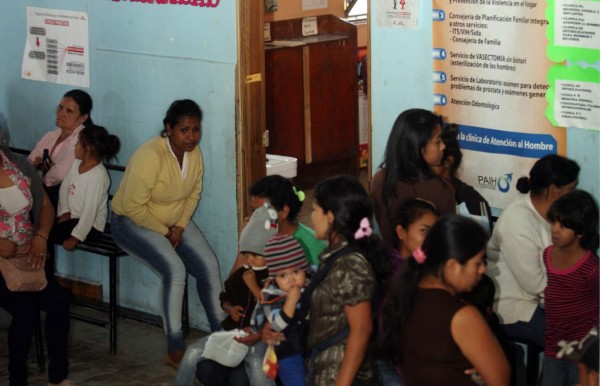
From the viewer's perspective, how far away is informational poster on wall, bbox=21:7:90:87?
726cm

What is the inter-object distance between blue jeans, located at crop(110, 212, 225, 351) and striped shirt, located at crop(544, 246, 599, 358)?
235 centimetres

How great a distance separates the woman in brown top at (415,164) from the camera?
4.99 metres

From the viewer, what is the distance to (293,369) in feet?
15.5

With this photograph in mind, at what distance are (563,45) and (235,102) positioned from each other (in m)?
2.10

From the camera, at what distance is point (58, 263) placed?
25.7 ft

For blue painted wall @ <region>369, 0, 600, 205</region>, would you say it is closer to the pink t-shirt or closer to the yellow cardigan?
the yellow cardigan

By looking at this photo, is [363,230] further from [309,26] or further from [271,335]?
[309,26]

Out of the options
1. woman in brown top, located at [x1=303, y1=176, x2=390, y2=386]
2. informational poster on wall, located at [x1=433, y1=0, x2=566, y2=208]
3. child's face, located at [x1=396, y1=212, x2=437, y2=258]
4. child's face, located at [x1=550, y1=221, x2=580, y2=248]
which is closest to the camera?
woman in brown top, located at [x1=303, y1=176, x2=390, y2=386]

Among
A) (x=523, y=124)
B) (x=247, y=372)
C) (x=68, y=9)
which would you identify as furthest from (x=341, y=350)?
(x=68, y=9)

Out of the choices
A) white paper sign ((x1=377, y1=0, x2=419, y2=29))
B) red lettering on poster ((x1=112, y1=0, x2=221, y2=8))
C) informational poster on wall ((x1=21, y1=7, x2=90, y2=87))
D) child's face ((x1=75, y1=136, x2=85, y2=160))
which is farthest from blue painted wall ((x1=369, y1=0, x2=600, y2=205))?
informational poster on wall ((x1=21, y1=7, x2=90, y2=87))

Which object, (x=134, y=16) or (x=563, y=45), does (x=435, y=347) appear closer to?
(x=563, y=45)

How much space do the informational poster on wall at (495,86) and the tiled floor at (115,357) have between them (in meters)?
2.22

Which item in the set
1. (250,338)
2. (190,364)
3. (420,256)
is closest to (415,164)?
(250,338)

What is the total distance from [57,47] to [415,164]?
3.34 m
